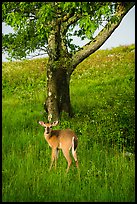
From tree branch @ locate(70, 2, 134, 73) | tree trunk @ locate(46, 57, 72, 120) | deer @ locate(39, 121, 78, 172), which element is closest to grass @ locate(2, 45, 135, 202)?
tree trunk @ locate(46, 57, 72, 120)

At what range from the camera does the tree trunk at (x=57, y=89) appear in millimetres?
18641

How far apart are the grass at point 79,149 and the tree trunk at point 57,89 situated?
521 millimetres

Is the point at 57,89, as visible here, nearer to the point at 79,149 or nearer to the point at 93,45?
the point at 93,45

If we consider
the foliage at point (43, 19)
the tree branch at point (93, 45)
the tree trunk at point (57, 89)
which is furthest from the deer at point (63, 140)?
the tree branch at point (93, 45)

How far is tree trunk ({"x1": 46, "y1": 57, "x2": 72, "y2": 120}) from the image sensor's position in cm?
1864

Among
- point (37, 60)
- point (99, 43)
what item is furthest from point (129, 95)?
point (37, 60)

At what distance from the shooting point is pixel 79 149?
1270 cm

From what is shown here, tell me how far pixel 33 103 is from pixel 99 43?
4806mm

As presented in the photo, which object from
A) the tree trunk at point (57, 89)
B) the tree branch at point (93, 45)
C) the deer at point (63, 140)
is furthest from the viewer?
the tree branch at point (93, 45)

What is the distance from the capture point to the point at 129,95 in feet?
72.9

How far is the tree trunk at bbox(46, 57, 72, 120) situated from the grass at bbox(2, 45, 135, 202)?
521mm

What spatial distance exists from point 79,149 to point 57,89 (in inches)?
254

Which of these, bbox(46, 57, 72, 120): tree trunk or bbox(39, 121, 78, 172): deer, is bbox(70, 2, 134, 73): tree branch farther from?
bbox(39, 121, 78, 172): deer

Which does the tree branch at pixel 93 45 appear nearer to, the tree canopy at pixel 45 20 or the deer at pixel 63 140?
the tree canopy at pixel 45 20
